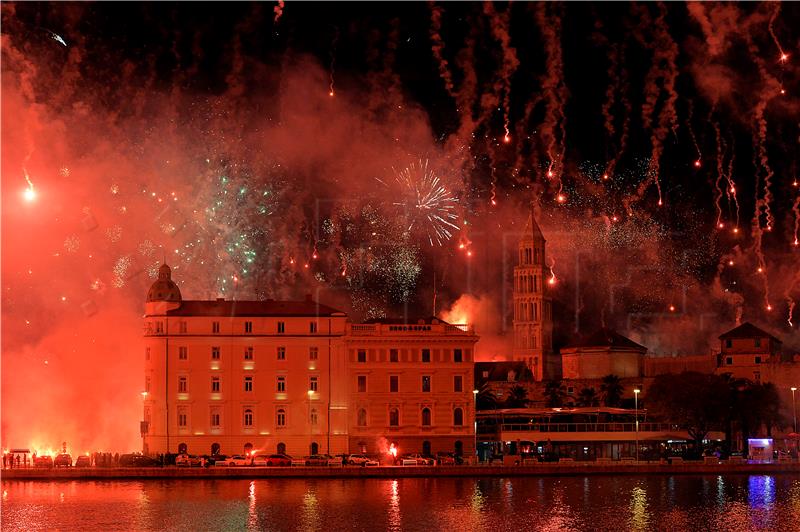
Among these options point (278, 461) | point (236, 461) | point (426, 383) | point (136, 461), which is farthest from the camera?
point (426, 383)

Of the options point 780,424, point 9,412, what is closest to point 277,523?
point 9,412

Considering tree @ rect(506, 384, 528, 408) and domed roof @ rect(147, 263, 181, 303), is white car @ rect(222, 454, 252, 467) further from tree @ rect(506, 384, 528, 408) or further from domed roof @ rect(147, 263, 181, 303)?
tree @ rect(506, 384, 528, 408)

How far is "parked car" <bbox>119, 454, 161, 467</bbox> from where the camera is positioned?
294 ft

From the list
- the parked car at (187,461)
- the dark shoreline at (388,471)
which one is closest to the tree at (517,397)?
the dark shoreline at (388,471)

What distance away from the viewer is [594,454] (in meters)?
98.2

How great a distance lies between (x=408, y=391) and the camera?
96.1m

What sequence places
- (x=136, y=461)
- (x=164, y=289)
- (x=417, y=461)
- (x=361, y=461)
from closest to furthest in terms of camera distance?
(x=136, y=461) → (x=361, y=461) → (x=417, y=461) → (x=164, y=289)

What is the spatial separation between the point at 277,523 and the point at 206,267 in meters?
42.0

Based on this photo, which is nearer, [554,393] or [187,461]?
[187,461]

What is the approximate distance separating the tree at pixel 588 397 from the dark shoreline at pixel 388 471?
32.1 m

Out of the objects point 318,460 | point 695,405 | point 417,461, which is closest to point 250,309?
point 318,460

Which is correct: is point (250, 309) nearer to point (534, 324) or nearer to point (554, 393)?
point (554, 393)

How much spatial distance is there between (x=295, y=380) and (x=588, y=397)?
35835 millimetres

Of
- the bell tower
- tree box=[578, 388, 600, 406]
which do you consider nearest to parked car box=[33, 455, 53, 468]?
tree box=[578, 388, 600, 406]
